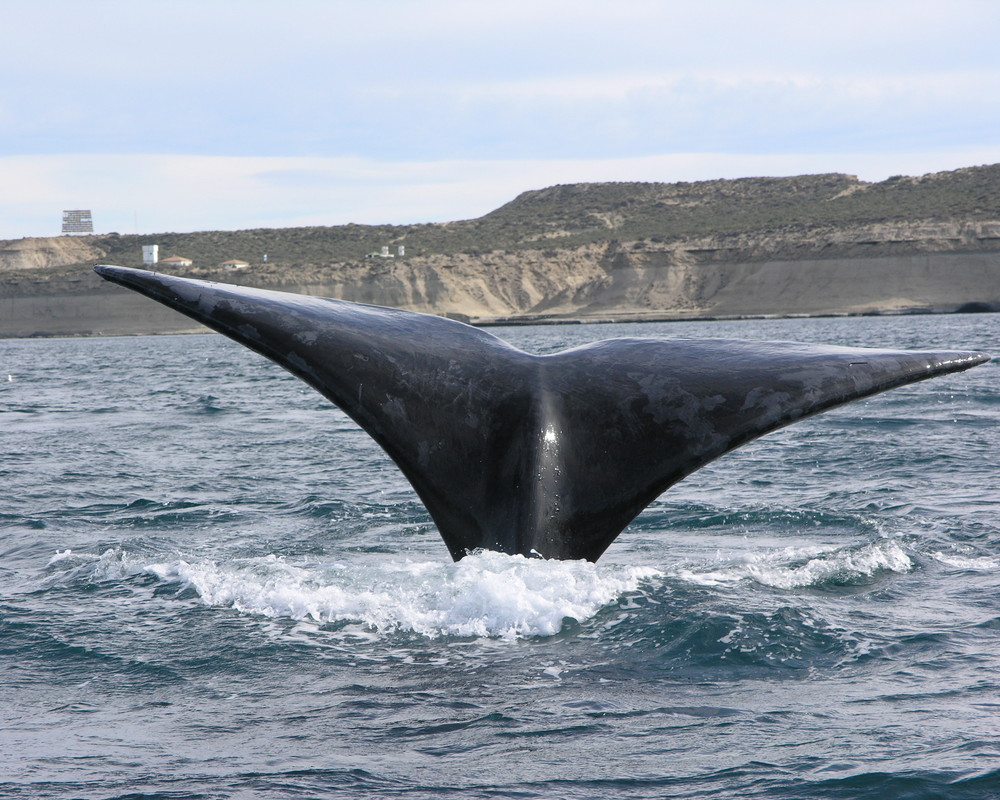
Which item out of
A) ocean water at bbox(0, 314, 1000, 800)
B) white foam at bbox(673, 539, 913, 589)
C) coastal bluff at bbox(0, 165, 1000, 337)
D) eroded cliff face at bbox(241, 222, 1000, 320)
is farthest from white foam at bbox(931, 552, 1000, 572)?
eroded cliff face at bbox(241, 222, 1000, 320)

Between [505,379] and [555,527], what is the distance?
0.78m

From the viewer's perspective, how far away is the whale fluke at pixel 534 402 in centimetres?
559

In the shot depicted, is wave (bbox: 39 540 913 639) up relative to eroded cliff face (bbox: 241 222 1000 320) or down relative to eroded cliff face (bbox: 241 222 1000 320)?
down

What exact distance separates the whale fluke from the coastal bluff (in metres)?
79.6

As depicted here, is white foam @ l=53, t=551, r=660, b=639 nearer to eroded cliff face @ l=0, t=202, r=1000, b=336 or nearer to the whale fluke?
the whale fluke

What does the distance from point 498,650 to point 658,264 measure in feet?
306

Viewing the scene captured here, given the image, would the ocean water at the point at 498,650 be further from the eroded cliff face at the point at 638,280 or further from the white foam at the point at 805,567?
the eroded cliff face at the point at 638,280

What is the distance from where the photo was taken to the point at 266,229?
13375cm

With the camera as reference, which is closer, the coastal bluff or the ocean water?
the ocean water

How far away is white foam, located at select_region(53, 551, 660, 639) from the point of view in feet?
20.8

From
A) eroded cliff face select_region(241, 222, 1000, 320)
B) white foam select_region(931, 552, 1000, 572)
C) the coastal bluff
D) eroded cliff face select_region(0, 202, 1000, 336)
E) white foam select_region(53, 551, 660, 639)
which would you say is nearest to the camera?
white foam select_region(53, 551, 660, 639)

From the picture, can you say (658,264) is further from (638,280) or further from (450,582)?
(450,582)

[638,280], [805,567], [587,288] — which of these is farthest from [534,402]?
[587,288]

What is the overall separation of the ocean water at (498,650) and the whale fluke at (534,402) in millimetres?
370
